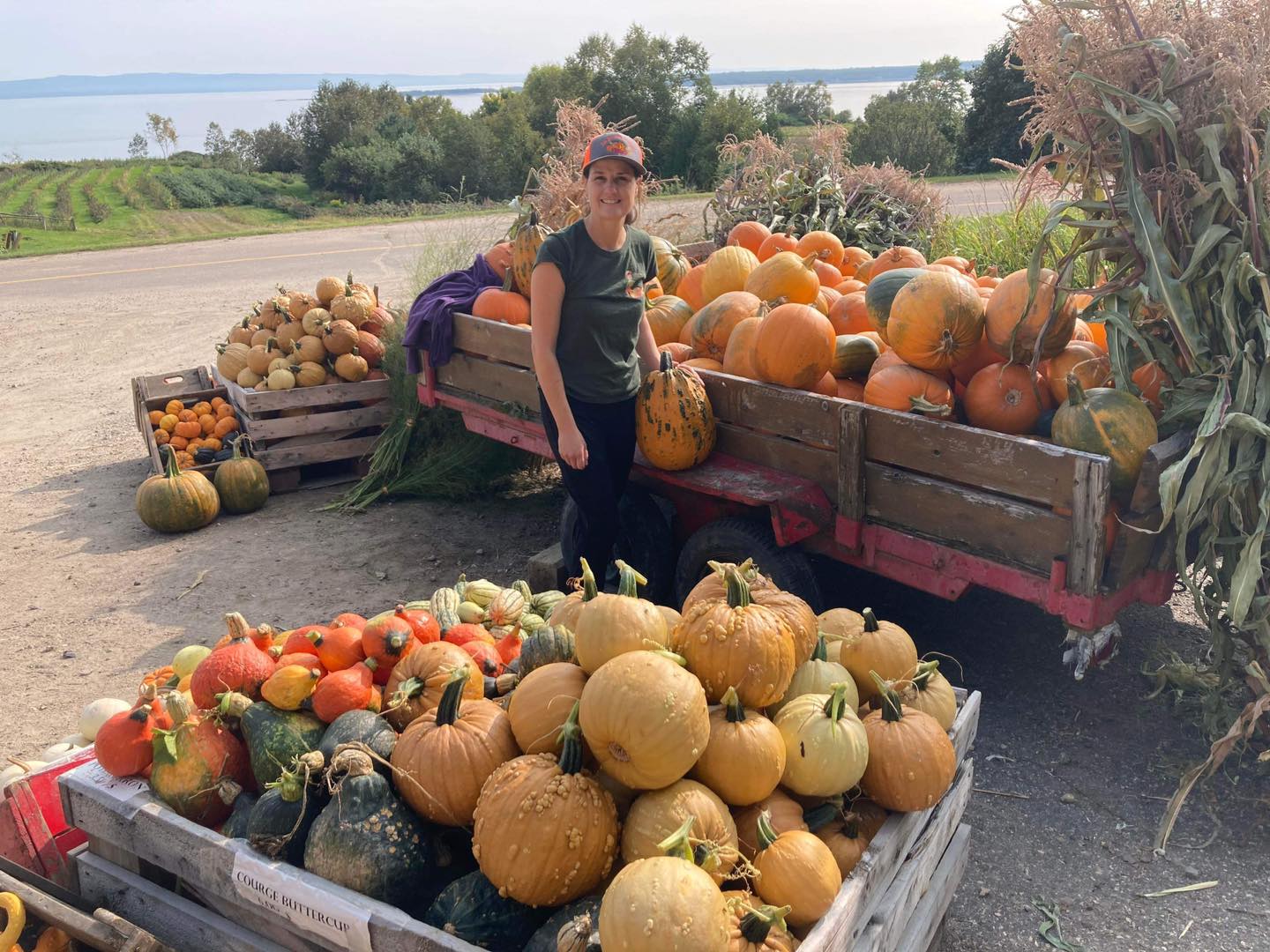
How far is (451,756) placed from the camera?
2.31m

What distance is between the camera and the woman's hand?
430 centimetres

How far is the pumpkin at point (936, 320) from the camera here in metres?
4.00

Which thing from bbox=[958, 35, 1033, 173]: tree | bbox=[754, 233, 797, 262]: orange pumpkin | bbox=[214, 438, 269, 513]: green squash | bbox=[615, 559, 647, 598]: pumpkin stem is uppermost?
bbox=[958, 35, 1033, 173]: tree

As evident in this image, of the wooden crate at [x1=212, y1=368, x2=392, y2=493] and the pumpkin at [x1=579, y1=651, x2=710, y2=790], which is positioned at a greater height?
the pumpkin at [x1=579, y1=651, x2=710, y2=790]

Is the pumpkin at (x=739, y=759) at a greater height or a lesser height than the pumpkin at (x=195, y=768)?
greater

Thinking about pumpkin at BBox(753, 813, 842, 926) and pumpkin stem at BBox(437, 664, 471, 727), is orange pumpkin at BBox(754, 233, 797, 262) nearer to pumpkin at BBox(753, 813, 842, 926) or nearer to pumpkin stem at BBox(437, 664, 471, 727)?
pumpkin stem at BBox(437, 664, 471, 727)

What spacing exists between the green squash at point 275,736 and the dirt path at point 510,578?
208 centimetres

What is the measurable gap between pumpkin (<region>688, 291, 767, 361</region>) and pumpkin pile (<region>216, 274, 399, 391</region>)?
3.27 m

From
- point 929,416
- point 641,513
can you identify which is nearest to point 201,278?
point 641,513

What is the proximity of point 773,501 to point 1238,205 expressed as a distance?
2109 mm

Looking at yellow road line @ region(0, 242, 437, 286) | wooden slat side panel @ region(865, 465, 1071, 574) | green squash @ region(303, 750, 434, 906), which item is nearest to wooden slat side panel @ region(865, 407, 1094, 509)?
wooden slat side panel @ region(865, 465, 1071, 574)

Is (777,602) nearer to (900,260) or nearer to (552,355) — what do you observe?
(552,355)

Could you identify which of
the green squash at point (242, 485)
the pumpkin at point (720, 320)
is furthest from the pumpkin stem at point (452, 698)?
the green squash at point (242, 485)

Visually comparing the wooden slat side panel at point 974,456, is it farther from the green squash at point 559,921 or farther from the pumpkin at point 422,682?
the green squash at point 559,921
